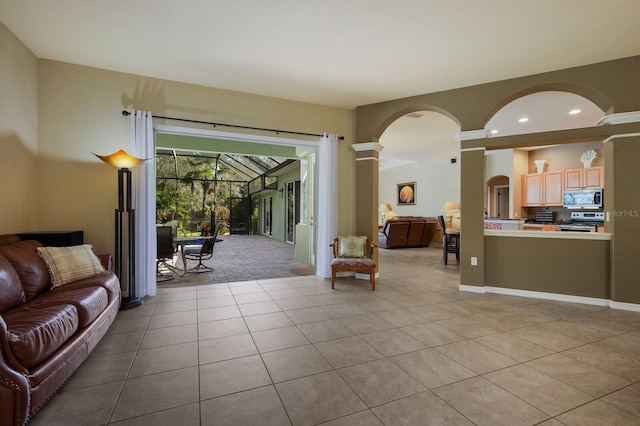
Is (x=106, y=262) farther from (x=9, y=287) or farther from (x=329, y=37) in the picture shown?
(x=329, y=37)

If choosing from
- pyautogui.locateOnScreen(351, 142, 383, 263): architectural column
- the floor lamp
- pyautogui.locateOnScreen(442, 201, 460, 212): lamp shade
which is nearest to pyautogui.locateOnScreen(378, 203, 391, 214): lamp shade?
pyautogui.locateOnScreen(442, 201, 460, 212): lamp shade

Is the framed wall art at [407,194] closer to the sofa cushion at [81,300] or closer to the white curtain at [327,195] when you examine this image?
the white curtain at [327,195]

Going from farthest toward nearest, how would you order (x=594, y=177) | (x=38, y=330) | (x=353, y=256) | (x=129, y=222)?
(x=594, y=177) < (x=353, y=256) < (x=129, y=222) < (x=38, y=330)

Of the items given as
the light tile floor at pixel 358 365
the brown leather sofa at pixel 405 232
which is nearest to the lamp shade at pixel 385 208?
the brown leather sofa at pixel 405 232

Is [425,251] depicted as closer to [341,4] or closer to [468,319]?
[468,319]

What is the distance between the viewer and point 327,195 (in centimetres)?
496

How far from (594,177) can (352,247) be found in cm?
638

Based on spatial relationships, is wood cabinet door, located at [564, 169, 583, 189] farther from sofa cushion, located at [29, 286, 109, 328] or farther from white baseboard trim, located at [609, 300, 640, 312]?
sofa cushion, located at [29, 286, 109, 328]

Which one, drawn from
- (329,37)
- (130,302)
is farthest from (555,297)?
(130,302)

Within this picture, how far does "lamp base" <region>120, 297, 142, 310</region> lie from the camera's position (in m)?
3.44

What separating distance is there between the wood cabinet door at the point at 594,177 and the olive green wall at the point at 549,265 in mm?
4275

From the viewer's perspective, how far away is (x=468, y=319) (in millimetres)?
3164

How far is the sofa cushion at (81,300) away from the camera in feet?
7.01

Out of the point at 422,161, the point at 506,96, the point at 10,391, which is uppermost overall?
the point at 422,161
